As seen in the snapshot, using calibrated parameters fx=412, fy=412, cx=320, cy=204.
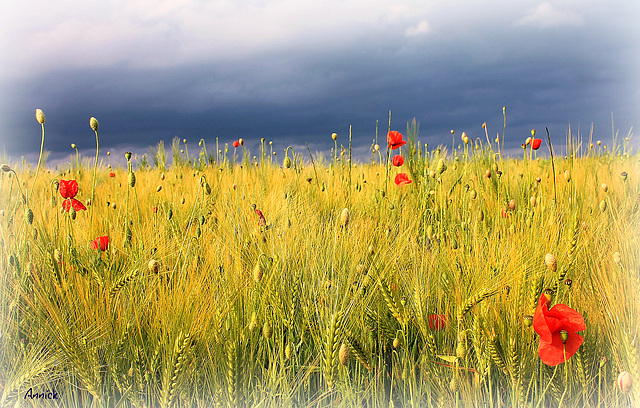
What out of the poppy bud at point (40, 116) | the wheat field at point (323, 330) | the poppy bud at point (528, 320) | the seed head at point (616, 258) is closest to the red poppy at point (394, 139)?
the wheat field at point (323, 330)

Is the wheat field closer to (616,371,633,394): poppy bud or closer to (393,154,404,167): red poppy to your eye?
(616,371,633,394): poppy bud

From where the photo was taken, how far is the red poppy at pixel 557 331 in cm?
91

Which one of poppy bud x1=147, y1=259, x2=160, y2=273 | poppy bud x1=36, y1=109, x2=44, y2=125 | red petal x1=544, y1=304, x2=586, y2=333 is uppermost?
poppy bud x1=36, y1=109, x2=44, y2=125

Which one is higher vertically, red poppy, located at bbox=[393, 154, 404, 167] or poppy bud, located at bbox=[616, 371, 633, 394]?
red poppy, located at bbox=[393, 154, 404, 167]

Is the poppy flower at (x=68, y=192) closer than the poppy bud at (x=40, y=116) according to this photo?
No

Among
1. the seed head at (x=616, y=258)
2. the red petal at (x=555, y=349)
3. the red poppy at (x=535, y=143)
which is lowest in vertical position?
the red petal at (x=555, y=349)

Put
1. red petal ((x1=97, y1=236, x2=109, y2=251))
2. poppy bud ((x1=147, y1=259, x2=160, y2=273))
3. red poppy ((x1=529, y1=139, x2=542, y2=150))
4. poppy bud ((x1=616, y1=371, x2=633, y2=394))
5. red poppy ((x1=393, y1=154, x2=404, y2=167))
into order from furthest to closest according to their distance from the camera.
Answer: red poppy ((x1=393, y1=154, x2=404, y2=167)), red poppy ((x1=529, y1=139, x2=542, y2=150)), red petal ((x1=97, y1=236, x2=109, y2=251)), poppy bud ((x1=147, y1=259, x2=160, y2=273)), poppy bud ((x1=616, y1=371, x2=633, y2=394))

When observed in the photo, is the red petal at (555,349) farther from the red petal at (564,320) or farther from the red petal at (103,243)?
the red petal at (103,243)

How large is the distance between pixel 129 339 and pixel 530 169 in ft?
8.65

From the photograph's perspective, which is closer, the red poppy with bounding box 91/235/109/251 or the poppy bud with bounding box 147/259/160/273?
the poppy bud with bounding box 147/259/160/273

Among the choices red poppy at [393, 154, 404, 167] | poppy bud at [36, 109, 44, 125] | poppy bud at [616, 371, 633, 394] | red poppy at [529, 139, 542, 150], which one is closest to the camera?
poppy bud at [616, 371, 633, 394]

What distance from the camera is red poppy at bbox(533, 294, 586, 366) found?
0.91 m

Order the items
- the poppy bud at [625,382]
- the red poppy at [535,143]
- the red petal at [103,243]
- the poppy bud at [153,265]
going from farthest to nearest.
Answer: the red poppy at [535,143]
the red petal at [103,243]
the poppy bud at [153,265]
the poppy bud at [625,382]

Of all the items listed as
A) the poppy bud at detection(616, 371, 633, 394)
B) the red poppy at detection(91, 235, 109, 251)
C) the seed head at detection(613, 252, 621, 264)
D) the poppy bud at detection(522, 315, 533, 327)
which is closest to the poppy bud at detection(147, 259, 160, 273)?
the red poppy at detection(91, 235, 109, 251)
